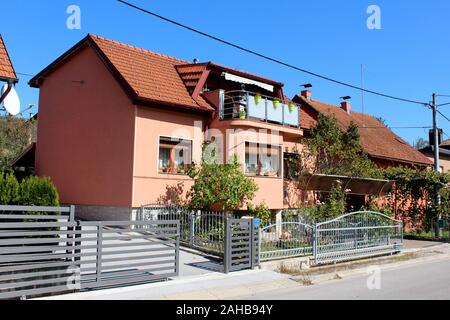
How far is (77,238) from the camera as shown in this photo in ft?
27.2

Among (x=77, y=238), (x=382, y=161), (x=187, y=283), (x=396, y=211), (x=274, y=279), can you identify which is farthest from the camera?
(x=382, y=161)

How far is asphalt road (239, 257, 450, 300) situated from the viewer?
340 inches

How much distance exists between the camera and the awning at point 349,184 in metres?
20.8

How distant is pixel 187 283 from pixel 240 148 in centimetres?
964

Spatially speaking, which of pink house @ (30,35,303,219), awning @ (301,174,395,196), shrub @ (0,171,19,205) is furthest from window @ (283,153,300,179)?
shrub @ (0,171,19,205)

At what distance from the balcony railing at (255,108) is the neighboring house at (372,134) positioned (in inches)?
136

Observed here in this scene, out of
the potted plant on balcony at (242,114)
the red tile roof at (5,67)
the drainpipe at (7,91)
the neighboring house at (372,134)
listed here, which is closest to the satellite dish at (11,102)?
the drainpipe at (7,91)

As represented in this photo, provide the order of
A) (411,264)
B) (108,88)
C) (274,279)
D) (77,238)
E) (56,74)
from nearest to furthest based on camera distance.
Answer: (77,238) → (274,279) → (411,264) → (108,88) → (56,74)

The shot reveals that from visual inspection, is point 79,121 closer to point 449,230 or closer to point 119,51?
point 119,51

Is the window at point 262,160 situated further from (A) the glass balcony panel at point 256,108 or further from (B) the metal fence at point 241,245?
(B) the metal fence at point 241,245

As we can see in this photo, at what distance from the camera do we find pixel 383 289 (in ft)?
30.9

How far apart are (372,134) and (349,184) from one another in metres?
9.94

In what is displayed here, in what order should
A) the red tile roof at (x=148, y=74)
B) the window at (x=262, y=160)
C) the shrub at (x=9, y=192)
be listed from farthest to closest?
the window at (x=262, y=160) < the red tile roof at (x=148, y=74) < the shrub at (x=9, y=192)
